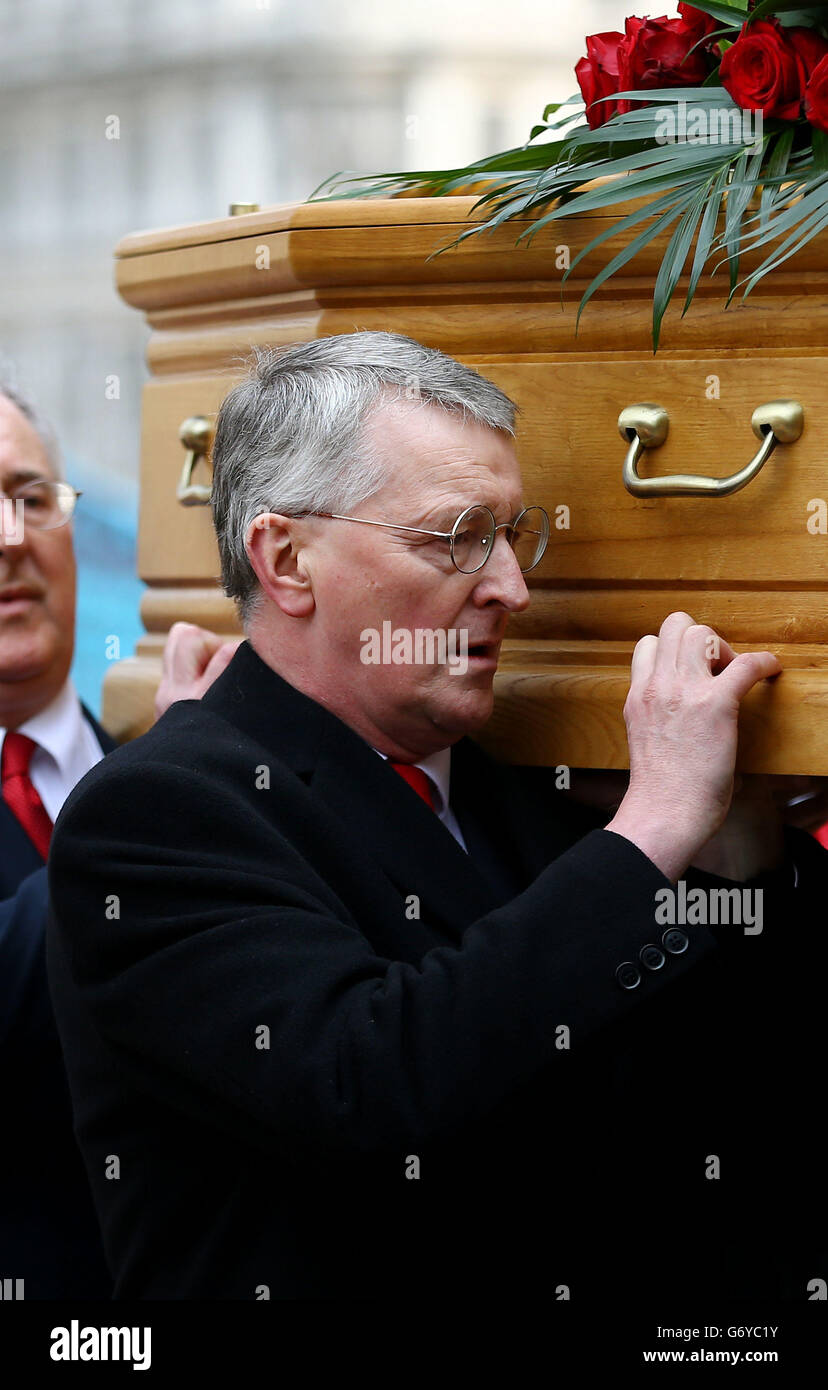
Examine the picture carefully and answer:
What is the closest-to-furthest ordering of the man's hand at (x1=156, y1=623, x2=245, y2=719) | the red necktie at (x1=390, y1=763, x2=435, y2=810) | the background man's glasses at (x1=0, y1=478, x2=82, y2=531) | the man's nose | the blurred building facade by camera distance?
the man's nose, the red necktie at (x1=390, y1=763, x2=435, y2=810), the man's hand at (x1=156, y1=623, x2=245, y2=719), the background man's glasses at (x1=0, y1=478, x2=82, y2=531), the blurred building facade

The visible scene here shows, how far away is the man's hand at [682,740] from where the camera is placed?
1499 mm

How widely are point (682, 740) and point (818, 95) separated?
608 millimetres

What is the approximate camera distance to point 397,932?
158 cm

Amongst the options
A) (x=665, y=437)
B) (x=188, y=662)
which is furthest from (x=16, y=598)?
(x=665, y=437)

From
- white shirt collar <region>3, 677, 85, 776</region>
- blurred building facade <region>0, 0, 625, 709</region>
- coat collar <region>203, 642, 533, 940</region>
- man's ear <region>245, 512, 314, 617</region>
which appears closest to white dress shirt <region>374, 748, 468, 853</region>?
coat collar <region>203, 642, 533, 940</region>

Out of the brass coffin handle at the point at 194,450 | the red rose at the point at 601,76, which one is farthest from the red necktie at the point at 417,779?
the red rose at the point at 601,76

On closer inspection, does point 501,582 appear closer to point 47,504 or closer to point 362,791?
point 362,791

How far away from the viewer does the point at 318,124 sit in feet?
17.1

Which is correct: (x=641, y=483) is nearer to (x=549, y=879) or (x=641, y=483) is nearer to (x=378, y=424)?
(x=378, y=424)

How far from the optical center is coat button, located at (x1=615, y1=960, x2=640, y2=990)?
1415 millimetres

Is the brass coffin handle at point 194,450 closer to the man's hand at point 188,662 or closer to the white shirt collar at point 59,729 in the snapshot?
the man's hand at point 188,662

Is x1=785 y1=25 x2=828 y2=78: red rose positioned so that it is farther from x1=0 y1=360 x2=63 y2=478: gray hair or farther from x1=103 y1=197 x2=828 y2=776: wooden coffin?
x1=0 y1=360 x2=63 y2=478: gray hair

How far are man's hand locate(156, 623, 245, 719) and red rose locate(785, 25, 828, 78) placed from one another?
936 mm
